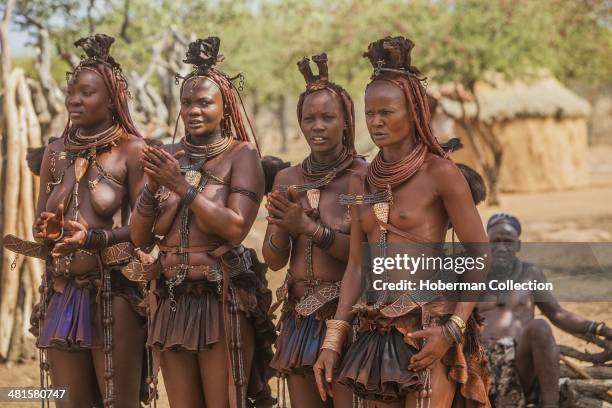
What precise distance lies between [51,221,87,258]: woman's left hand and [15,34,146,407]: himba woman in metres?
0.10

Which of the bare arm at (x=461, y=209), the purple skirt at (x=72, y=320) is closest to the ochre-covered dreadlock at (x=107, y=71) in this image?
the purple skirt at (x=72, y=320)

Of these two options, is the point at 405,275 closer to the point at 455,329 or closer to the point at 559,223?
the point at 455,329

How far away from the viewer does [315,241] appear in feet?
13.1

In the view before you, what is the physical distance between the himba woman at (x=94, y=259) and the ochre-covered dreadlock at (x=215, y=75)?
54 centimetres

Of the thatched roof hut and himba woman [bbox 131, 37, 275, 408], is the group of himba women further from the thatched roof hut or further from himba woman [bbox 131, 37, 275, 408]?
the thatched roof hut

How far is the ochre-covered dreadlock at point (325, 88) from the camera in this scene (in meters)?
4.23

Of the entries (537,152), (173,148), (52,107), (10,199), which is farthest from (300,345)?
(537,152)

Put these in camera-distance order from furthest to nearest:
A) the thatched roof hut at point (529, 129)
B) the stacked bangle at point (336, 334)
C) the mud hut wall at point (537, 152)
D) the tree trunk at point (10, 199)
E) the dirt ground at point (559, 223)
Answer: the mud hut wall at point (537, 152) < the thatched roof hut at point (529, 129) < the dirt ground at point (559, 223) < the tree trunk at point (10, 199) < the stacked bangle at point (336, 334)

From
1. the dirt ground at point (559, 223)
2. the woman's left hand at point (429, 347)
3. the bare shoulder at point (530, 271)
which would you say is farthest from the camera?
the dirt ground at point (559, 223)

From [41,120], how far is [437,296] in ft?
19.0

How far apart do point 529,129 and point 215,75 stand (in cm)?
1877

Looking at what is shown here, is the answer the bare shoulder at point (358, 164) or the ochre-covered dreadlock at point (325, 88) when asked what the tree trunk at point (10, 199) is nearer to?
the ochre-covered dreadlock at point (325, 88)

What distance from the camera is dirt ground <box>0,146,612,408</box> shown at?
816 cm

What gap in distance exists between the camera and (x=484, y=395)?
3656 mm
